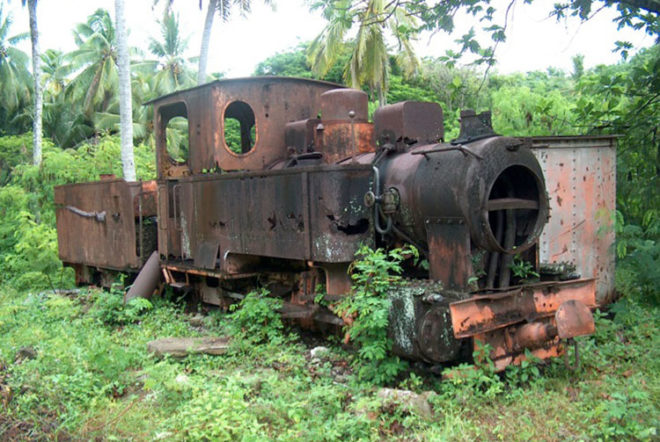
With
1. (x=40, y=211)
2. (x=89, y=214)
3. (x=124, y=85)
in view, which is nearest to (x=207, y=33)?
(x=124, y=85)

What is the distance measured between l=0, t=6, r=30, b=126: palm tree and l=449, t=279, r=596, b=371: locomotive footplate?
94.9 ft

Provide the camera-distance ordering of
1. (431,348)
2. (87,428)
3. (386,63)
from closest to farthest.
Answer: (87,428), (431,348), (386,63)

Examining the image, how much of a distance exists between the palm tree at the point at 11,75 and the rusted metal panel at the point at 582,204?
27794mm

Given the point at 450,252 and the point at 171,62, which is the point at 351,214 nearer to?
the point at 450,252

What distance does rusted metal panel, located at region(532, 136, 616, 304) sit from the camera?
6605 millimetres

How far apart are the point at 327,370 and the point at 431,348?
112 cm

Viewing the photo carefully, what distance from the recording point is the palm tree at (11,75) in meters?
27.7

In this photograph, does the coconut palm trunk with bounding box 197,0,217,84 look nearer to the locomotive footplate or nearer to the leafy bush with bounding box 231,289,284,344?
the leafy bush with bounding box 231,289,284,344

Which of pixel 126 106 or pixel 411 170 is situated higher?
pixel 126 106

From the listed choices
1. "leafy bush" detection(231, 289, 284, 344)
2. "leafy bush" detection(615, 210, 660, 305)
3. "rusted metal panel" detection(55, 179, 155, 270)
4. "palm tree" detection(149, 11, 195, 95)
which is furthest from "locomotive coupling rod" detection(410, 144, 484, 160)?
"palm tree" detection(149, 11, 195, 95)

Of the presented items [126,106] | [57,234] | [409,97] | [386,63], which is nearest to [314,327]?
[57,234]

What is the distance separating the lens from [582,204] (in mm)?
6762

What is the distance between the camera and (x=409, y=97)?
23734mm

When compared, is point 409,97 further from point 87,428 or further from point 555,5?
point 87,428
